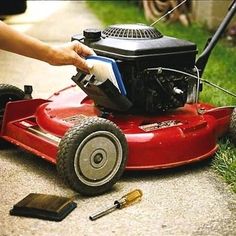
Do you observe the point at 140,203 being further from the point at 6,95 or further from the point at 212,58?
the point at 212,58

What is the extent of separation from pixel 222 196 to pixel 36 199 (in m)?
0.49

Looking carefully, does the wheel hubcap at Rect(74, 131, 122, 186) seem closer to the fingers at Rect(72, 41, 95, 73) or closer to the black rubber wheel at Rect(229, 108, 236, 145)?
the fingers at Rect(72, 41, 95, 73)

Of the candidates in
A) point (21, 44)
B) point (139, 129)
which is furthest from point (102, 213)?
point (21, 44)

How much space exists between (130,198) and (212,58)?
77.5 inches

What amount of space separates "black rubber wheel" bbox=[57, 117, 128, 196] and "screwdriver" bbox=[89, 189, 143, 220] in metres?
0.07

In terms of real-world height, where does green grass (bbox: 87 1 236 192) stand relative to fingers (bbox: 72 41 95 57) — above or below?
below

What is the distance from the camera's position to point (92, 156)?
152cm

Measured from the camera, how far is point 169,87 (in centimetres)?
175

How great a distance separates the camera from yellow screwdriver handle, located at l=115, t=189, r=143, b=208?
1477 mm

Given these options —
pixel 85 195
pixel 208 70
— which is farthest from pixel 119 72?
pixel 208 70

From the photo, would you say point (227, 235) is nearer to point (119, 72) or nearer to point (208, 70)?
point (119, 72)

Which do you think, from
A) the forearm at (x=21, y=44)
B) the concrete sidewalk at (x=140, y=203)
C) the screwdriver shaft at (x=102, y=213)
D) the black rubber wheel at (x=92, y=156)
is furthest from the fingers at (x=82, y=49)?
the screwdriver shaft at (x=102, y=213)

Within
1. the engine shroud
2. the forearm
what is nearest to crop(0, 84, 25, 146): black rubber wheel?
the engine shroud

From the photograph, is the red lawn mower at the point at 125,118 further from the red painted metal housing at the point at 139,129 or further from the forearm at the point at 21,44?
the forearm at the point at 21,44
